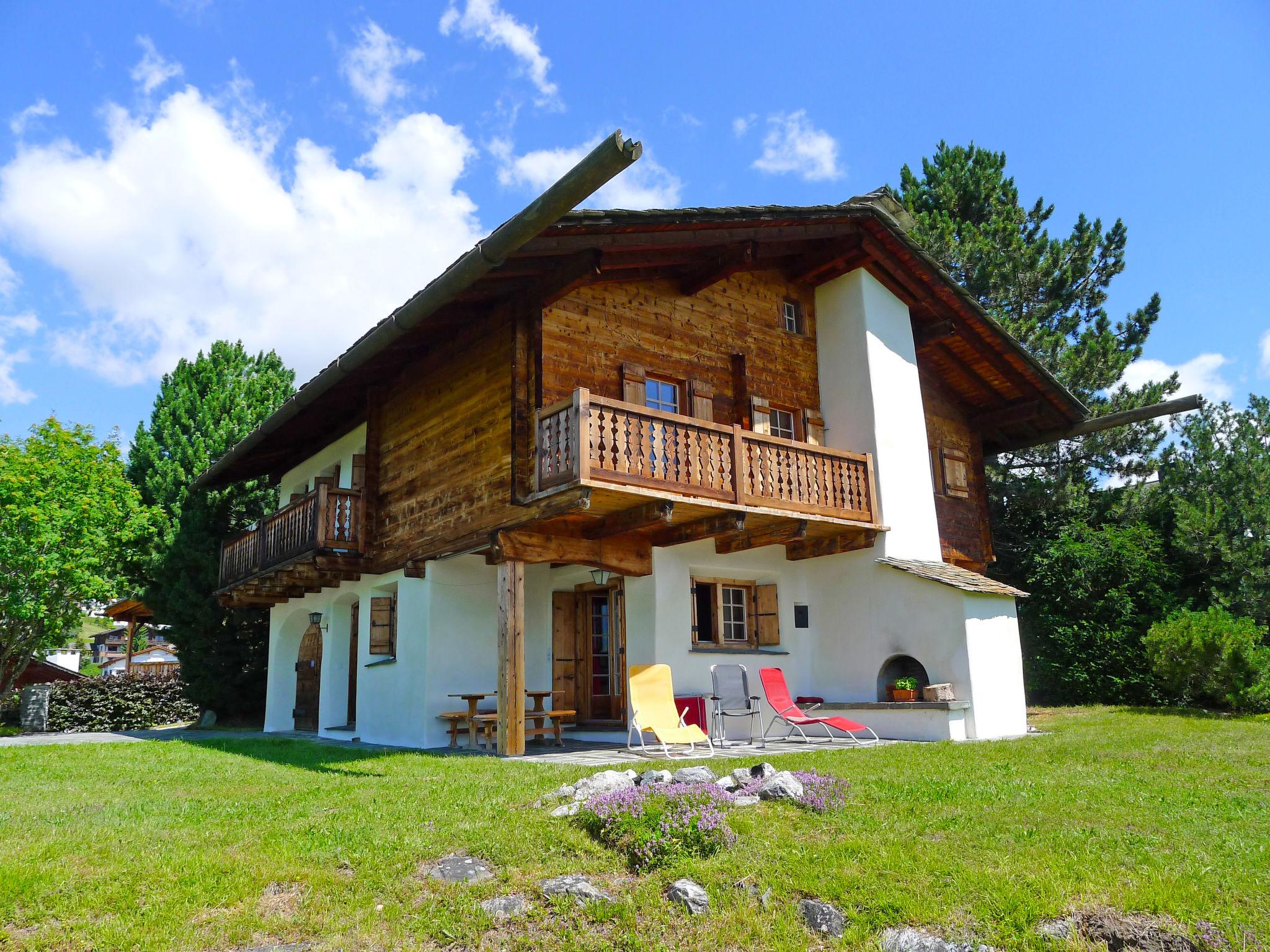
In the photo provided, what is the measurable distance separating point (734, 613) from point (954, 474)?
5.29 m

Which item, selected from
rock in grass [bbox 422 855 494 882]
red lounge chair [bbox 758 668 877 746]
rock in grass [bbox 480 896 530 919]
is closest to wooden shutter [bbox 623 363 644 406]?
red lounge chair [bbox 758 668 877 746]

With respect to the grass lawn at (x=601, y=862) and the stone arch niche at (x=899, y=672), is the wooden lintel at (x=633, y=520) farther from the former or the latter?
the stone arch niche at (x=899, y=672)

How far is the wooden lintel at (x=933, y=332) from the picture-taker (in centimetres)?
1491

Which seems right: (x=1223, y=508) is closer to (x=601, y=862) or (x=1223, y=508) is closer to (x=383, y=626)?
(x=383, y=626)

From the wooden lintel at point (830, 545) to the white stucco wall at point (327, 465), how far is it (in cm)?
653

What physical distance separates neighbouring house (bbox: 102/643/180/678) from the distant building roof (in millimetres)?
15173

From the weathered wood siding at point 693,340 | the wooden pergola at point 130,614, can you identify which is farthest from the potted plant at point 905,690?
the wooden pergola at point 130,614

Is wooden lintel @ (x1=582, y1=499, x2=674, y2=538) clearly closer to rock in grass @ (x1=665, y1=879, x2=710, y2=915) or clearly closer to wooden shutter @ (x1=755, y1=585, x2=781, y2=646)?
wooden shutter @ (x1=755, y1=585, x2=781, y2=646)

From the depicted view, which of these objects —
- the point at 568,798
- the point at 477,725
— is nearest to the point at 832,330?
the point at 477,725

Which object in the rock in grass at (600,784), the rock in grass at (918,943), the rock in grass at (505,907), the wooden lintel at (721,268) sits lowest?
the rock in grass at (918,943)

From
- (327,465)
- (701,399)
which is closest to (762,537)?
(701,399)

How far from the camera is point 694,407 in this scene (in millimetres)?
12055

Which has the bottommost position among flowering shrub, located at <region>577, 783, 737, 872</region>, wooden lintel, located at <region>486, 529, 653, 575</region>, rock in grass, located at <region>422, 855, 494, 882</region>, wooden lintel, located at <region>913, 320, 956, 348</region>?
rock in grass, located at <region>422, 855, 494, 882</region>

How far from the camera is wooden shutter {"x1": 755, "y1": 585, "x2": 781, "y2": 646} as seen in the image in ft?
42.6
